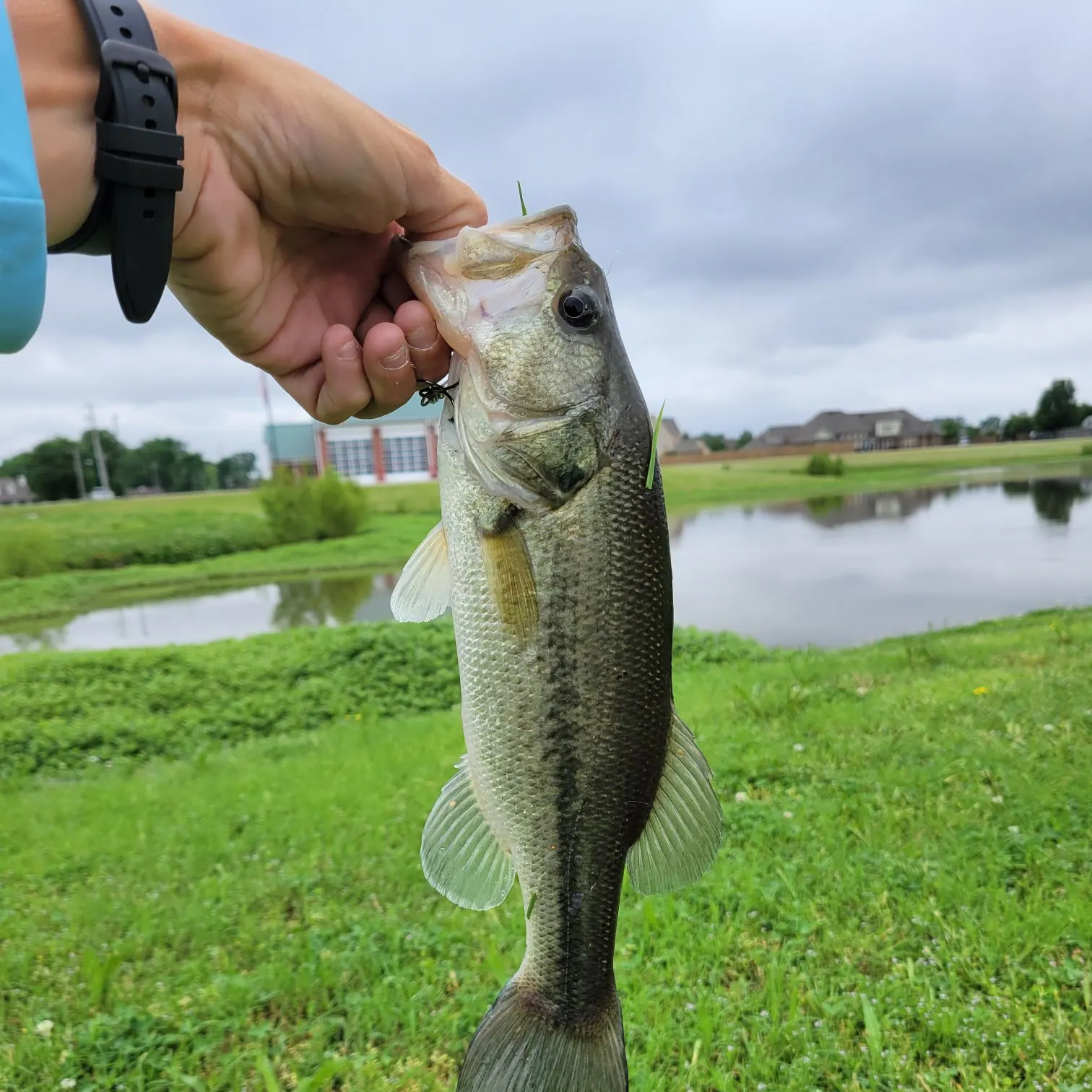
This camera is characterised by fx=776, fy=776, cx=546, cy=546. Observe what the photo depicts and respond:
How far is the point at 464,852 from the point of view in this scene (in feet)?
6.51

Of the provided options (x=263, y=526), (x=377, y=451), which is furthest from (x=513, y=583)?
(x=377, y=451)

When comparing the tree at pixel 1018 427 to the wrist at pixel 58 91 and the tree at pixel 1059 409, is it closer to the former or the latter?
the tree at pixel 1059 409

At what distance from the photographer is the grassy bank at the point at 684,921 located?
2771mm

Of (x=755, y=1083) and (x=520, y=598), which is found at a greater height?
(x=520, y=598)

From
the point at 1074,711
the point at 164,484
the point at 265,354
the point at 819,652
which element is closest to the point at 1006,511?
the point at 819,652

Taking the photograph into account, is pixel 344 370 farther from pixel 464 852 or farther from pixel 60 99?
pixel 464 852

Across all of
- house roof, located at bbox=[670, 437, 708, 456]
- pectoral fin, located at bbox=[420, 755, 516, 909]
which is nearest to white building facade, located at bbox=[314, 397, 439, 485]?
house roof, located at bbox=[670, 437, 708, 456]

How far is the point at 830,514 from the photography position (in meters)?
36.2

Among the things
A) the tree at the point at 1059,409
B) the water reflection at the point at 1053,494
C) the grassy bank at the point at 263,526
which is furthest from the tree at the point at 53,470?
the tree at the point at 1059,409

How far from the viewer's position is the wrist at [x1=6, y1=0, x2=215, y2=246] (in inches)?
63.4

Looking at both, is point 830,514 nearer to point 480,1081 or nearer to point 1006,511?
point 1006,511

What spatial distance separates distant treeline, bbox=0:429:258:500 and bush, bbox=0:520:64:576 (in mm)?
45147

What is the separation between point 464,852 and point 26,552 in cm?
2870

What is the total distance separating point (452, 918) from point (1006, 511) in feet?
111
